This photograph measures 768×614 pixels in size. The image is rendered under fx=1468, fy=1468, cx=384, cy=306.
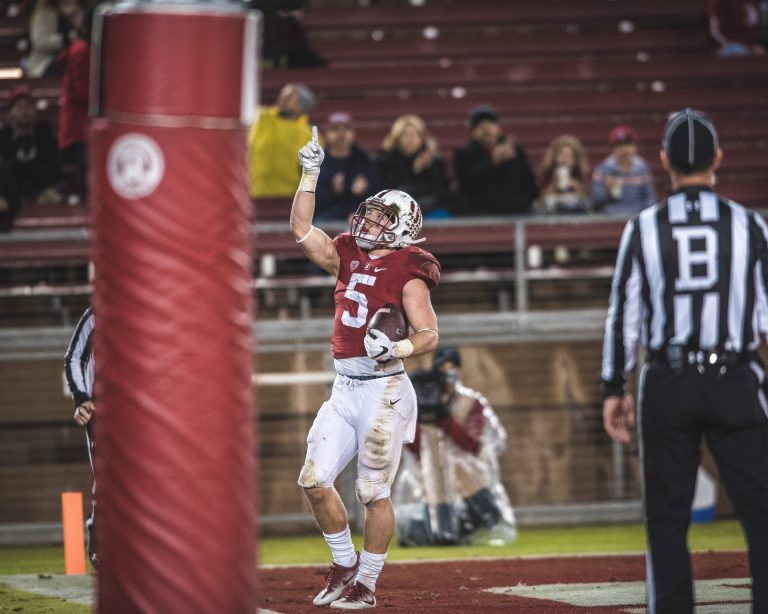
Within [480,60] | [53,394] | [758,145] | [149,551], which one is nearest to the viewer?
[149,551]

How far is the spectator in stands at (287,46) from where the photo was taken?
15.9 metres

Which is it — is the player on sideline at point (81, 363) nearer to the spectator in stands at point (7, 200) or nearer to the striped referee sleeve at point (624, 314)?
the striped referee sleeve at point (624, 314)

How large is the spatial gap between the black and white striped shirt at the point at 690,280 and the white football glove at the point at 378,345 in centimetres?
172

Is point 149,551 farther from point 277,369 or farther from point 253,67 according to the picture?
point 277,369

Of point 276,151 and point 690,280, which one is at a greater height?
point 276,151

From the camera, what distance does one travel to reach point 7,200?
12383mm

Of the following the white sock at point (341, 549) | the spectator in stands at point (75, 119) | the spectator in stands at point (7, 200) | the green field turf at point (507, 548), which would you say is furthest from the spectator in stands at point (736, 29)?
the white sock at point (341, 549)

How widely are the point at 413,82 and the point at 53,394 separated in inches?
248

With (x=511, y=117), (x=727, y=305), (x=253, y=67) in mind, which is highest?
(x=511, y=117)

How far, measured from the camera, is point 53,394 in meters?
12.4

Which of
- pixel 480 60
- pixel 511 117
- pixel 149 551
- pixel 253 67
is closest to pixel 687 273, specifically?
pixel 253 67

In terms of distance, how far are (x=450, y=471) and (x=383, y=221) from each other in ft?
15.5

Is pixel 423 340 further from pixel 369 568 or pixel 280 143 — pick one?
pixel 280 143

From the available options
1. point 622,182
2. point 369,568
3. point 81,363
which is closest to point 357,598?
point 369,568
